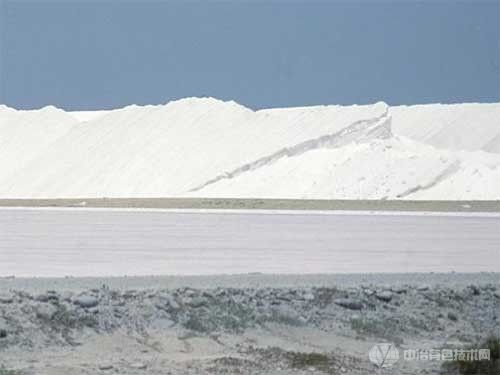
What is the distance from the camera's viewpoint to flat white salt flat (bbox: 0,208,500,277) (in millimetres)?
17281

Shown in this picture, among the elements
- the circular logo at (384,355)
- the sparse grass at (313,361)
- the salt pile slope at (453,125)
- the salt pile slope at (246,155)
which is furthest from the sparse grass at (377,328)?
the salt pile slope at (453,125)

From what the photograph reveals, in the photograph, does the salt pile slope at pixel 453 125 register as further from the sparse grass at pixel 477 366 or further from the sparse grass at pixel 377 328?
the sparse grass at pixel 477 366

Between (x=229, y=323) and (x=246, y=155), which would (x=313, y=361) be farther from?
(x=246, y=155)

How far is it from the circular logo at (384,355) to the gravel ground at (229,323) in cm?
10

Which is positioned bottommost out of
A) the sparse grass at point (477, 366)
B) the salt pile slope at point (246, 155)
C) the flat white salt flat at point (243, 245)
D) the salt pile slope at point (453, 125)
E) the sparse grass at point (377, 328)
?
the sparse grass at point (477, 366)

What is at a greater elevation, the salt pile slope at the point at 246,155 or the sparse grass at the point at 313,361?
the salt pile slope at the point at 246,155

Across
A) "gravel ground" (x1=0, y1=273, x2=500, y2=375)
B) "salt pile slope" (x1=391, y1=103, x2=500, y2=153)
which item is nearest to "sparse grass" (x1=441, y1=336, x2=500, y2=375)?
"gravel ground" (x1=0, y1=273, x2=500, y2=375)

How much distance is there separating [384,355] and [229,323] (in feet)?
6.22

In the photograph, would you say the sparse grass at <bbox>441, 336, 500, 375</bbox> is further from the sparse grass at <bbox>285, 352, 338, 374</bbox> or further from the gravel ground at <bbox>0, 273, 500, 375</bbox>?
the sparse grass at <bbox>285, 352, 338, 374</bbox>

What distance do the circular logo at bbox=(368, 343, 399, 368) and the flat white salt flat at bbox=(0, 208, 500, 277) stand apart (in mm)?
4799

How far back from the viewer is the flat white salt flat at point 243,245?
56.7 ft

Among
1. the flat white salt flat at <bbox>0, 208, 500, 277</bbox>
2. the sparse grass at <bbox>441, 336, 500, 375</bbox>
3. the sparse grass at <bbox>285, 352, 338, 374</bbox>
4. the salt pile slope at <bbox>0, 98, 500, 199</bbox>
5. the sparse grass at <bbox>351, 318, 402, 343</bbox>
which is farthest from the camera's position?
the salt pile slope at <bbox>0, 98, 500, 199</bbox>

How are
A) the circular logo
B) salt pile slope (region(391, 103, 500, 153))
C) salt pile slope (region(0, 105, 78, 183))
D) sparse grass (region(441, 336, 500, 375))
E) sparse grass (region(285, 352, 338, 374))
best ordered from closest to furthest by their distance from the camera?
sparse grass (region(441, 336, 500, 375)) → sparse grass (region(285, 352, 338, 374)) → the circular logo → salt pile slope (region(0, 105, 78, 183)) → salt pile slope (region(391, 103, 500, 153))

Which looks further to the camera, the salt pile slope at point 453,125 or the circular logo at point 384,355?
the salt pile slope at point 453,125
